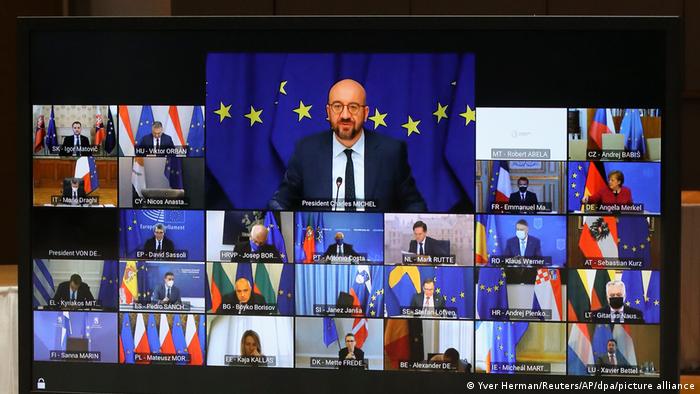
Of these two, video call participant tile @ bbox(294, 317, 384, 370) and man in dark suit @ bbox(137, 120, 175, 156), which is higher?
man in dark suit @ bbox(137, 120, 175, 156)

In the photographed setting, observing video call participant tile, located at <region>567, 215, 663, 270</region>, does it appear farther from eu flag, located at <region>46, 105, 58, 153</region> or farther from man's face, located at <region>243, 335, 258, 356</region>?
eu flag, located at <region>46, 105, 58, 153</region>

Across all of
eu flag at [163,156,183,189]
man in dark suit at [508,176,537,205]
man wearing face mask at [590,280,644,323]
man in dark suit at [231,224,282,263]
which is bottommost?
man wearing face mask at [590,280,644,323]

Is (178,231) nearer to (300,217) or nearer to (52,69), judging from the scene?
(300,217)

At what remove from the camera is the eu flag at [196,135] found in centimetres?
129

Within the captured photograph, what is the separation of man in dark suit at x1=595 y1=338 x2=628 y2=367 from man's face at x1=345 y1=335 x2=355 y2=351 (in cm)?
36

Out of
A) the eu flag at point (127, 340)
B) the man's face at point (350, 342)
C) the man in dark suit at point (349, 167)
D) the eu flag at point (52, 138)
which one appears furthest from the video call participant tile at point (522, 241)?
the eu flag at point (52, 138)

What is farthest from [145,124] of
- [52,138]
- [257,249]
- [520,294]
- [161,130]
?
[520,294]

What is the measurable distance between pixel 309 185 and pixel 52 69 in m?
0.44

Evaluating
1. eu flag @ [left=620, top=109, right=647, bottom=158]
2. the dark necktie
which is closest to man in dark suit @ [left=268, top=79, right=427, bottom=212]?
the dark necktie

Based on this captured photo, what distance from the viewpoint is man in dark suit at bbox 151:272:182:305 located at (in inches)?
51.3

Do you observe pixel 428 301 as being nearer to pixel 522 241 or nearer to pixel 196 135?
pixel 522 241

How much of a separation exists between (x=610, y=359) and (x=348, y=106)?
0.54 m

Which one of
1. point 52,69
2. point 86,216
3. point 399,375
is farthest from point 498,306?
point 52,69

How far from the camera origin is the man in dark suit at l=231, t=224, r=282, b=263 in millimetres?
1282
